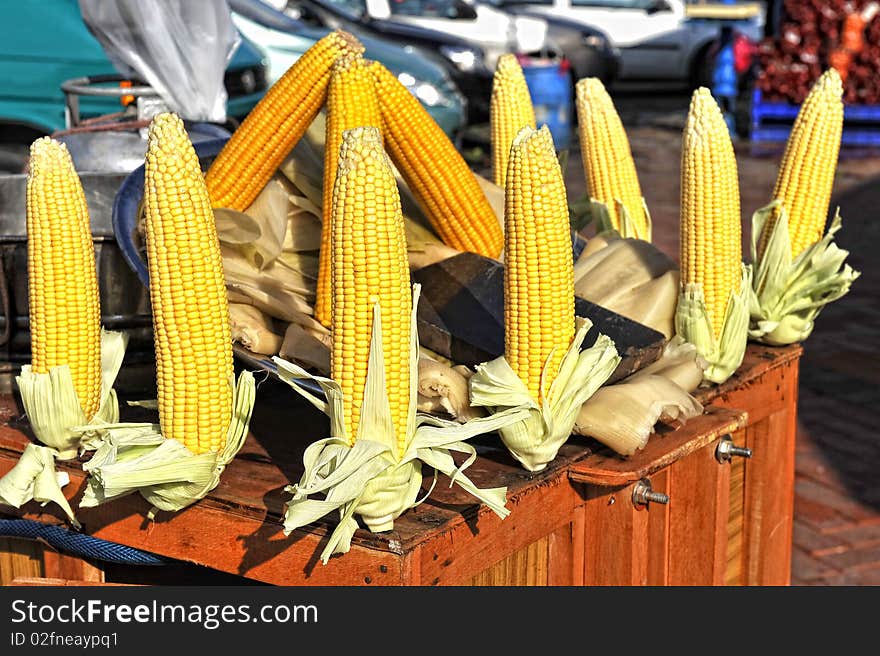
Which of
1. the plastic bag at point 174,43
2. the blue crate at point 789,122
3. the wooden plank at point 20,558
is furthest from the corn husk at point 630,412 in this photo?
the blue crate at point 789,122

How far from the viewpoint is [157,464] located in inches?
90.9

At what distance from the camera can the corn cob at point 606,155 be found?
3.55m

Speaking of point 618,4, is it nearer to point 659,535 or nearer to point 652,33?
point 652,33

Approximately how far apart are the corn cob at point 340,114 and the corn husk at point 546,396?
0.55m

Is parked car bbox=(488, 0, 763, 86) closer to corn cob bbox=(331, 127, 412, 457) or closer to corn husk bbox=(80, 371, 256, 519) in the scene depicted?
corn husk bbox=(80, 371, 256, 519)

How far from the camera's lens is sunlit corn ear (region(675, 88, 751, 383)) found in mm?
2994

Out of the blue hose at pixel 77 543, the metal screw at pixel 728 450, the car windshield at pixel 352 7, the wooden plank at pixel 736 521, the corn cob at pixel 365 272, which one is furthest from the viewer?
the car windshield at pixel 352 7

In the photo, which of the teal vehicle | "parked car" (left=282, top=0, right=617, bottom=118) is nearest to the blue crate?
"parked car" (left=282, top=0, right=617, bottom=118)

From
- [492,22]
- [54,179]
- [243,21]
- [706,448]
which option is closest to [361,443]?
[54,179]

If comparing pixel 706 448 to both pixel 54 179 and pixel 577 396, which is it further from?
pixel 54 179

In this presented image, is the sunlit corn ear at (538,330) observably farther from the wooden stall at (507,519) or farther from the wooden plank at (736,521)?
the wooden plank at (736,521)

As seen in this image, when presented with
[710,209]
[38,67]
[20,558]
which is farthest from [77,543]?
[38,67]

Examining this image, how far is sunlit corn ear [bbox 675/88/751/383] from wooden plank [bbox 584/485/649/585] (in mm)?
494

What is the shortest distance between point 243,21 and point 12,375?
672 centimetres
